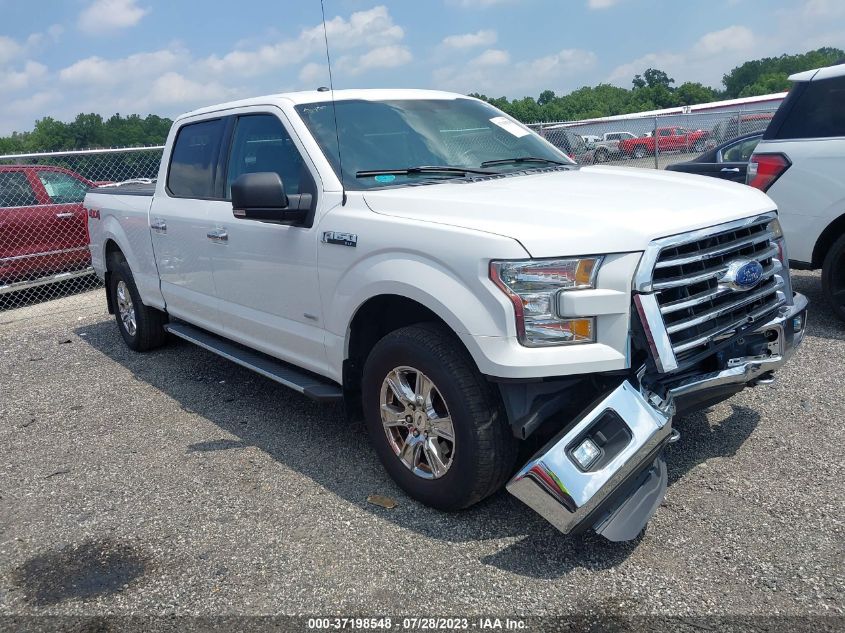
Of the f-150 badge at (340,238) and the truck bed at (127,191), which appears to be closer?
the f-150 badge at (340,238)

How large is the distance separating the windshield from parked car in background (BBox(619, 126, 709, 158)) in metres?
12.1

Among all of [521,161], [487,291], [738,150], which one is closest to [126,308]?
[521,161]

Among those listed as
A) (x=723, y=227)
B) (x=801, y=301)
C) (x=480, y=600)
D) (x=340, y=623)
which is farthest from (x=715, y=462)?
(x=340, y=623)

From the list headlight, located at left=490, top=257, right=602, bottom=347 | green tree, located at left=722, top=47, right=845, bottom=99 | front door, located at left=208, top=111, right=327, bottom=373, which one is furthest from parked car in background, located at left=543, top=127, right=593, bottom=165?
green tree, located at left=722, top=47, right=845, bottom=99

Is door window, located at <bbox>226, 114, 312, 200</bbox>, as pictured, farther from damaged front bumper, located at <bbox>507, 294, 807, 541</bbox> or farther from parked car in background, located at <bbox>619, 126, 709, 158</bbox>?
parked car in background, located at <bbox>619, 126, 709, 158</bbox>

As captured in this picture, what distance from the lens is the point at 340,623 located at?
2896 millimetres

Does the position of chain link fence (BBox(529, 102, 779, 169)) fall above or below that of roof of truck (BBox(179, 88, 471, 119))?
below

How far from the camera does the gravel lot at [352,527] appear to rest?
300 centimetres

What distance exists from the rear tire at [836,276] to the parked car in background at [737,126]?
1040cm

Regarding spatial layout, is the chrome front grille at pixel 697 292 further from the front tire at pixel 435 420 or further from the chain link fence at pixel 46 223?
the chain link fence at pixel 46 223

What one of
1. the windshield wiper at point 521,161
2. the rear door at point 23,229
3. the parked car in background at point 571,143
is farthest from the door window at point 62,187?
the windshield wiper at point 521,161

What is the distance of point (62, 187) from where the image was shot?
33.9ft

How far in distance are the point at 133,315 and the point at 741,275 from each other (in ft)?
17.1

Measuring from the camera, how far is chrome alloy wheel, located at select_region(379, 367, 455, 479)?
11.3ft
